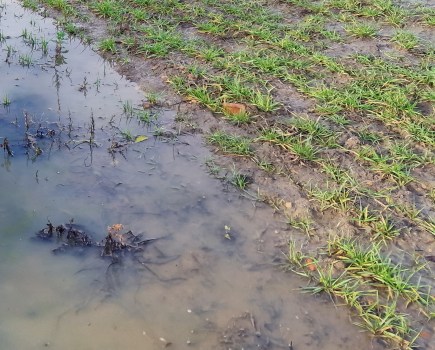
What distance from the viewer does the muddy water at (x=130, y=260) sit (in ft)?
9.12

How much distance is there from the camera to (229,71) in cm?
567

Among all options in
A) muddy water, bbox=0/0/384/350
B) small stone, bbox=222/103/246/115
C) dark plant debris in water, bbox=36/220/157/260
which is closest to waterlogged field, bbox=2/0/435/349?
small stone, bbox=222/103/246/115

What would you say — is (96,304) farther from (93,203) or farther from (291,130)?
(291,130)

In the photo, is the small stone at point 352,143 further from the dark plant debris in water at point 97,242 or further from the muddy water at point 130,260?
the dark plant debris in water at point 97,242

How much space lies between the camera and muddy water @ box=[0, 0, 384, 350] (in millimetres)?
2779

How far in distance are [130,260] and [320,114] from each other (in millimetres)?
2677

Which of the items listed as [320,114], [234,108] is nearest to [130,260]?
[234,108]

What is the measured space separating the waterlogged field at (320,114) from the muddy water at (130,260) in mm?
194

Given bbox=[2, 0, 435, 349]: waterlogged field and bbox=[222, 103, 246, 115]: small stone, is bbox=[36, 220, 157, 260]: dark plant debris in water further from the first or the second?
bbox=[222, 103, 246, 115]: small stone

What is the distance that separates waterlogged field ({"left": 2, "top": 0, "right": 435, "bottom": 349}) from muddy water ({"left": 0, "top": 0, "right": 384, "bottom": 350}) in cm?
19

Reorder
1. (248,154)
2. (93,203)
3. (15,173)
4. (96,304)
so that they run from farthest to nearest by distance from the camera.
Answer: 1. (248,154)
2. (15,173)
3. (93,203)
4. (96,304)

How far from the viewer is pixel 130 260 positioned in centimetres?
319

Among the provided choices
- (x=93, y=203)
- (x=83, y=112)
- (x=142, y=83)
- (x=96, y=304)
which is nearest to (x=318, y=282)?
(x=96, y=304)

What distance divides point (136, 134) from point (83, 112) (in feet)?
2.20
